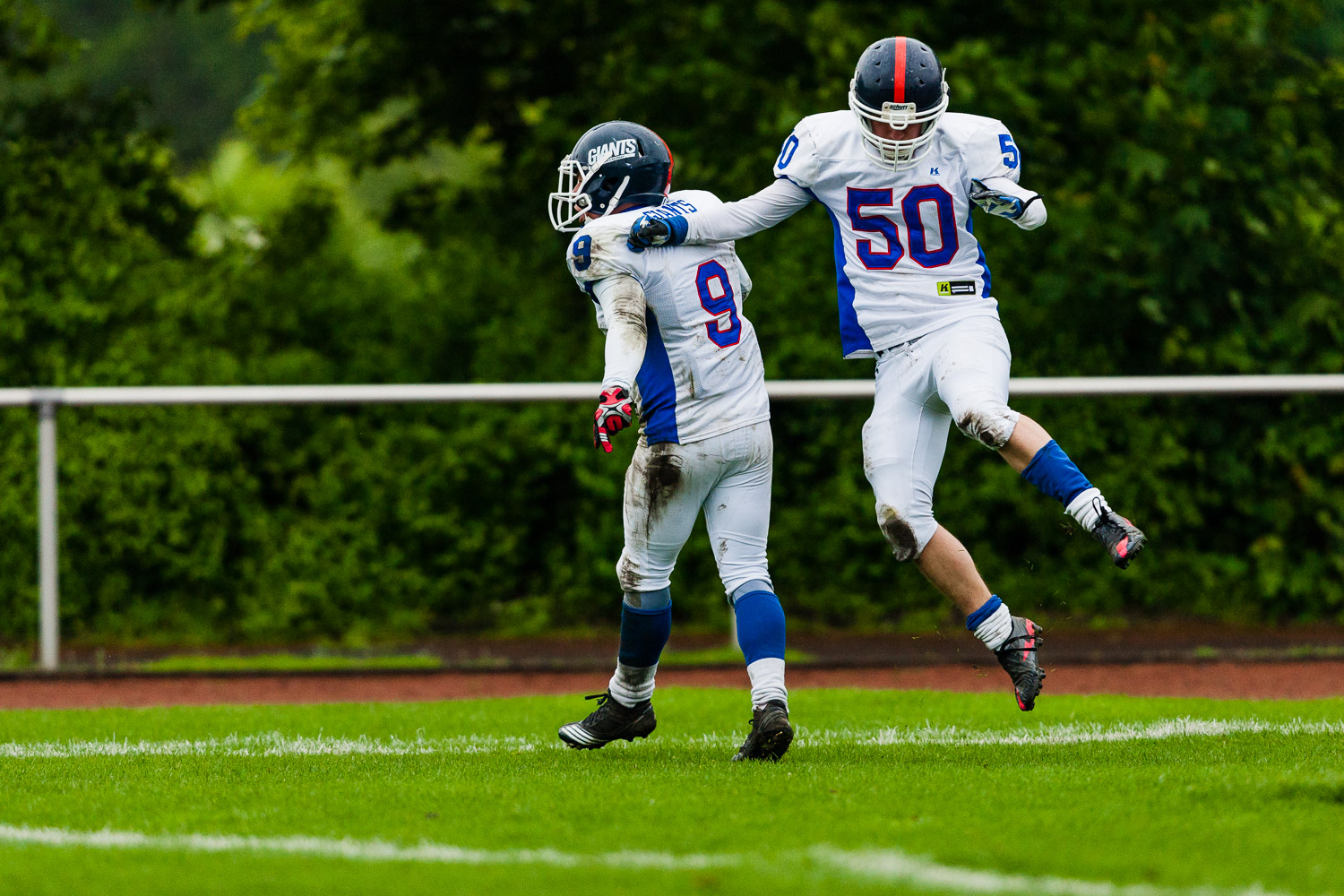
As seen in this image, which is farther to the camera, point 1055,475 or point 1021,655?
point 1021,655

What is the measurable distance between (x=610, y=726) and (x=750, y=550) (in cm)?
71

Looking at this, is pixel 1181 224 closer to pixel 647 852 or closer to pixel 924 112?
pixel 924 112

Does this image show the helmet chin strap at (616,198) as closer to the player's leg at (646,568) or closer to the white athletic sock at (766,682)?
the player's leg at (646,568)

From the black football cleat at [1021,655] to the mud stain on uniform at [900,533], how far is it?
382 millimetres

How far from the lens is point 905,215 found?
5191 mm

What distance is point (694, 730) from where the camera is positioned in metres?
5.84

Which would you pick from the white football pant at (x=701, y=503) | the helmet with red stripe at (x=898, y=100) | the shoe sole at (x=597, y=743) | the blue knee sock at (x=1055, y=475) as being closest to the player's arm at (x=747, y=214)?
the helmet with red stripe at (x=898, y=100)

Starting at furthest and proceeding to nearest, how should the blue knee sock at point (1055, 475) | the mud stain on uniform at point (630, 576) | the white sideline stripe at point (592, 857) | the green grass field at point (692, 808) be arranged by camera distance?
the mud stain on uniform at point (630, 576), the blue knee sock at point (1055, 475), the green grass field at point (692, 808), the white sideline stripe at point (592, 857)

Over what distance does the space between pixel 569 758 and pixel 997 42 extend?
255 inches

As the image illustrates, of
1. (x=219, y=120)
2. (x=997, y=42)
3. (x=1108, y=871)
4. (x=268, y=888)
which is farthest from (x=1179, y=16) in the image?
(x=219, y=120)

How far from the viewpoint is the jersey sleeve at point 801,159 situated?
5.23 m

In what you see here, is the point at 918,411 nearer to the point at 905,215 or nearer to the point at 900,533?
the point at 900,533

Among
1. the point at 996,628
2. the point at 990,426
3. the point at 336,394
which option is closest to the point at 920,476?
the point at 990,426

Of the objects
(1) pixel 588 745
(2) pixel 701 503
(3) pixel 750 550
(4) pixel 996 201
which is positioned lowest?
(1) pixel 588 745
